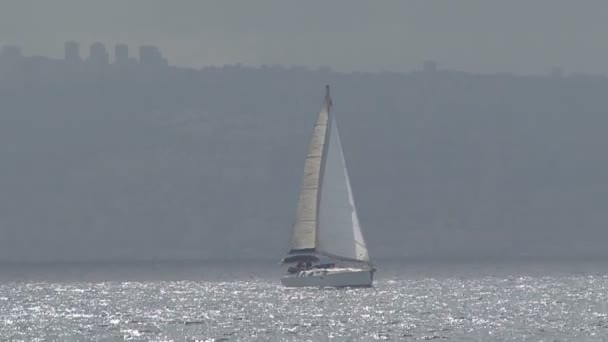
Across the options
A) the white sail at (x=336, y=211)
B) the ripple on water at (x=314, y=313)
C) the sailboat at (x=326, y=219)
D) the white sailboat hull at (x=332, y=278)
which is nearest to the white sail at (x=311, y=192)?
the sailboat at (x=326, y=219)

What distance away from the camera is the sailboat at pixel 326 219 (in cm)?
15338

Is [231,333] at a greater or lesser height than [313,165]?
lesser

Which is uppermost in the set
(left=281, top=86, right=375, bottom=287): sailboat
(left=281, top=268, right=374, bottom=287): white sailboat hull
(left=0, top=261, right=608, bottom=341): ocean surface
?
(left=281, top=86, right=375, bottom=287): sailboat

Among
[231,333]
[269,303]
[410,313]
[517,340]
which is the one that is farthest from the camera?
[269,303]

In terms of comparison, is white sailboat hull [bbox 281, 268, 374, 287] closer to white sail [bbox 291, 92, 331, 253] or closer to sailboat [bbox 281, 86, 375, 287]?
sailboat [bbox 281, 86, 375, 287]

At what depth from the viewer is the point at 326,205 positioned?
154 meters

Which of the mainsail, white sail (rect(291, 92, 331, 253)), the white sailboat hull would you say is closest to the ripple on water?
the white sailboat hull

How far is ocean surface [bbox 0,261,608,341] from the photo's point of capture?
108m

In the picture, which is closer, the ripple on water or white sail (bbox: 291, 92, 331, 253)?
the ripple on water

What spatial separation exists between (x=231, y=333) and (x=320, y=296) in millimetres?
39462

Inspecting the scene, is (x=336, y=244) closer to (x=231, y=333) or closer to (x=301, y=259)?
(x=301, y=259)

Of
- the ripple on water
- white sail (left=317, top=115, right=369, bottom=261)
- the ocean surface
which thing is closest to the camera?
the ocean surface

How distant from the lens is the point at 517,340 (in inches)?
4018

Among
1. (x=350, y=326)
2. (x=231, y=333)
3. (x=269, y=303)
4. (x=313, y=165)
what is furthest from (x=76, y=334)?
(x=313, y=165)
